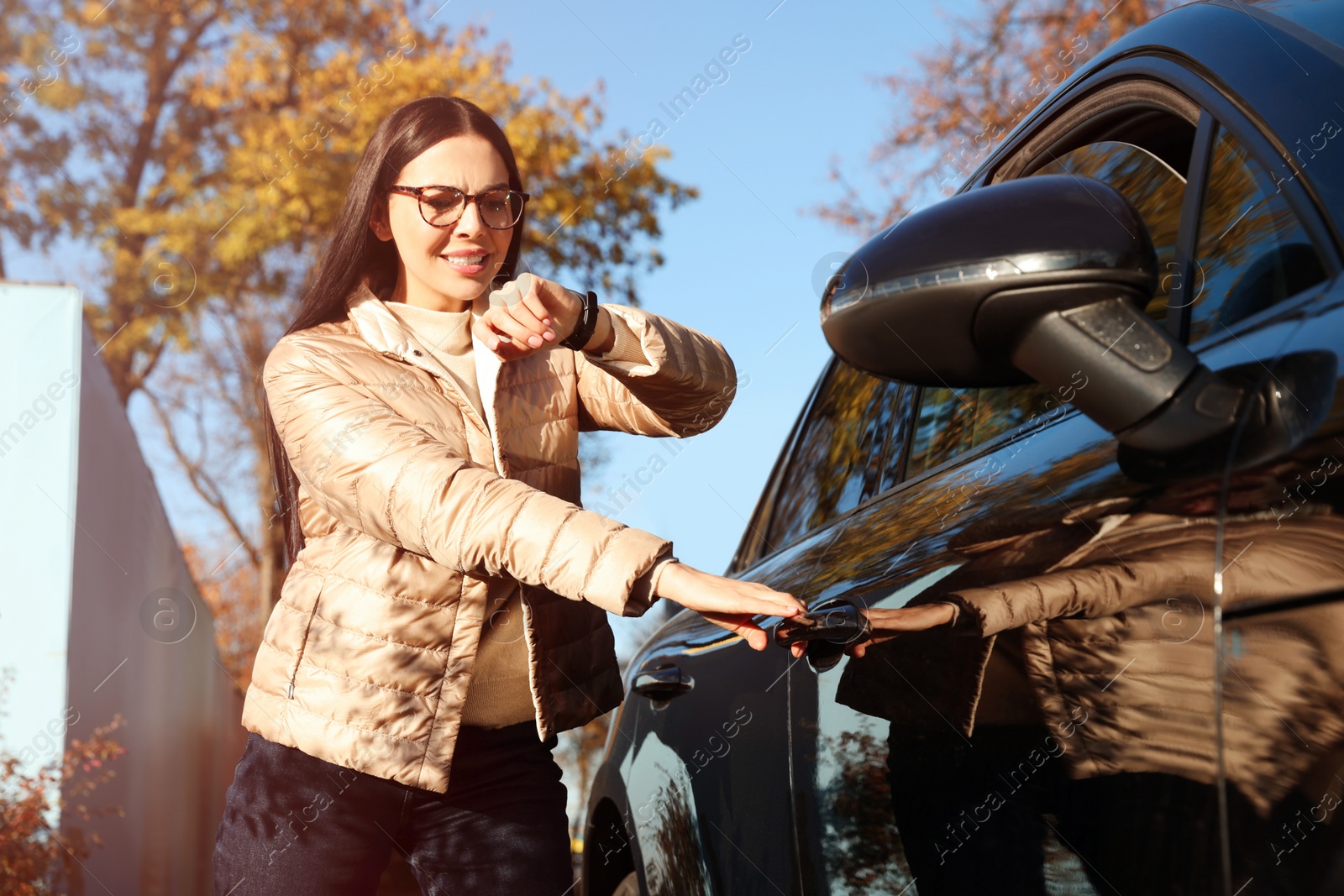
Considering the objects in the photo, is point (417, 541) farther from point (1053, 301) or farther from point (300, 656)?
point (1053, 301)

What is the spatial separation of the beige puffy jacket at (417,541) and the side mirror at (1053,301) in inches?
22.4

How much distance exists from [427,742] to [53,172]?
1077 cm

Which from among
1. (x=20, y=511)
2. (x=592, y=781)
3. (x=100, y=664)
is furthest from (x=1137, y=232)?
(x=100, y=664)

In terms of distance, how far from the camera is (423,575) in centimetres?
194

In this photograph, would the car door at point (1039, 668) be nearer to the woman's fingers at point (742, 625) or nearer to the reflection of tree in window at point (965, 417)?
the reflection of tree in window at point (965, 417)

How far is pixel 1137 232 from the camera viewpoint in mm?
1061

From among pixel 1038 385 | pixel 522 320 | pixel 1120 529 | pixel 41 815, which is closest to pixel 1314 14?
pixel 1038 385

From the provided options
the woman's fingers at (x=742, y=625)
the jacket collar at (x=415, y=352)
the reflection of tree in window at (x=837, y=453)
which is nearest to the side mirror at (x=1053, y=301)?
the woman's fingers at (x=742, y=625)

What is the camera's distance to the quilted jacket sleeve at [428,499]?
61.8 inches

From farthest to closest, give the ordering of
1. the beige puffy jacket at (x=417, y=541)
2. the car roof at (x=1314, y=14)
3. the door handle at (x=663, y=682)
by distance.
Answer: the door handle at (x=663, y=682)
the beige puffy jacket at (x=417, y=541)
the car roof at (x=1314, y=14)

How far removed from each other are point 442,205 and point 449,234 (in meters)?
0.06

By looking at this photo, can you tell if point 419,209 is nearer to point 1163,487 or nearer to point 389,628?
point 389,628

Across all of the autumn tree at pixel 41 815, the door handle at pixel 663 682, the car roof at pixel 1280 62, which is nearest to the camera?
the car roof at pixel 1280 62

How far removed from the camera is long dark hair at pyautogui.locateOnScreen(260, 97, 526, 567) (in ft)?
7.25
